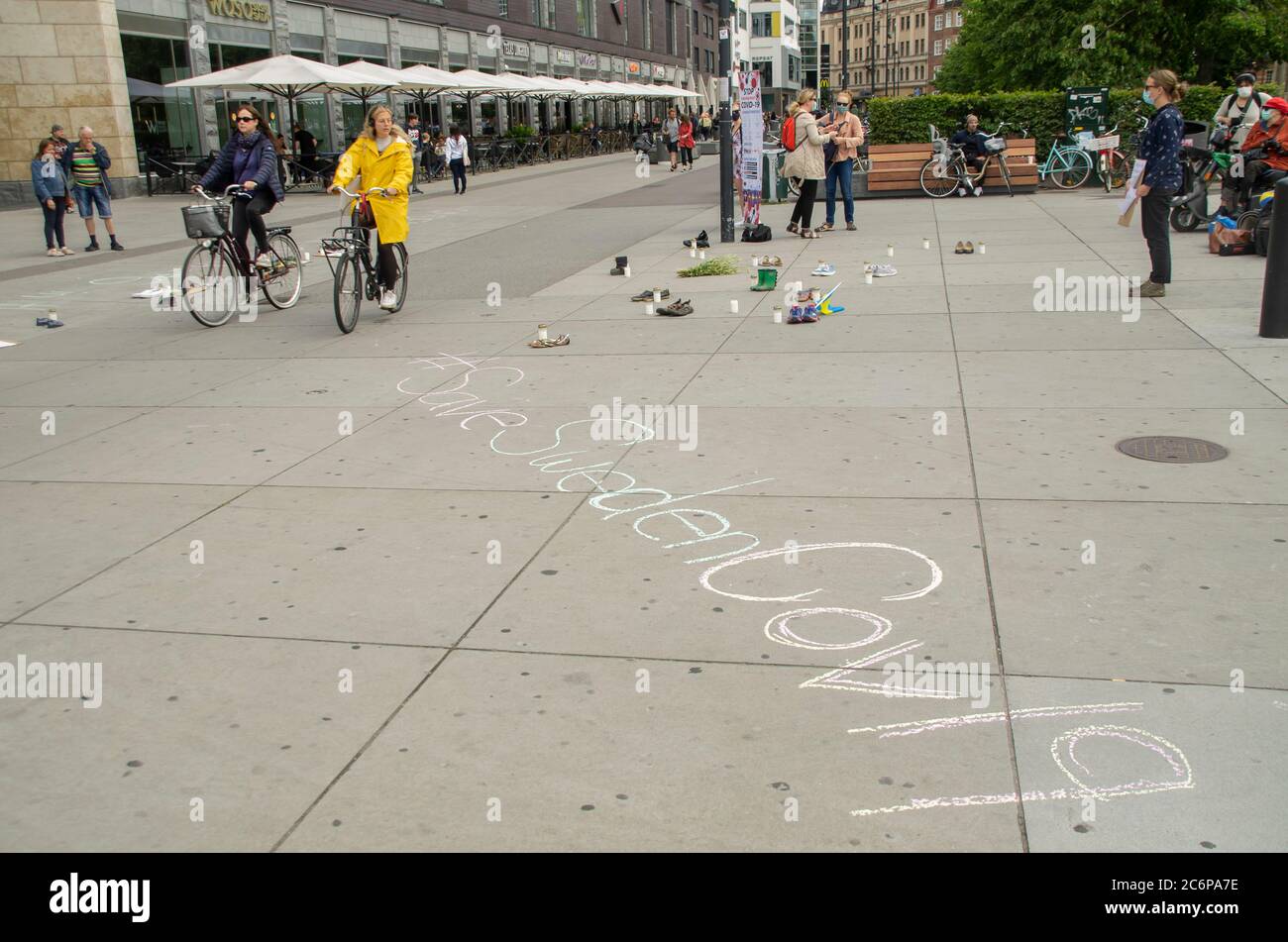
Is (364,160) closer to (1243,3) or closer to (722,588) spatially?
(722,588)

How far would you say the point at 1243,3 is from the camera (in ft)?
105

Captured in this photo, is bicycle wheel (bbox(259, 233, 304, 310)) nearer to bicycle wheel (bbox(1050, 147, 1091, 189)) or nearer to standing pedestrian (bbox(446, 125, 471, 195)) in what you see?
bicycle wheel (bbox(1050, 147, 1091, 189))

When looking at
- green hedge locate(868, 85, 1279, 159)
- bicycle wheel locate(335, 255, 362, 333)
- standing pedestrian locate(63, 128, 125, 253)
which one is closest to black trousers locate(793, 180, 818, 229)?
bicycle wheel locate(335, 255, 362, 333)

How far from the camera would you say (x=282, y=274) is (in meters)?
Answer: 12.1

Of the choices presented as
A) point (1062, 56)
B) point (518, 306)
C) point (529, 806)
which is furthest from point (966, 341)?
point (1062, 56)

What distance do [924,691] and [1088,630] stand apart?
762mm

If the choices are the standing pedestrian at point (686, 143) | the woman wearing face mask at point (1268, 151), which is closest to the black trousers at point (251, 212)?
the woman wearing face mask at point (1268, 151)

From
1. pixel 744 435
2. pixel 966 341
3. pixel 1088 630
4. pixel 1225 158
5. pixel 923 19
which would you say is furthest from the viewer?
pixel 923 19

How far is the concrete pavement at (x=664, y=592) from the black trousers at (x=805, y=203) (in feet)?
21.2

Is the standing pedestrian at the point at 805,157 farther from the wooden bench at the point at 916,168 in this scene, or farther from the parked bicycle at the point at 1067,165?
the parked bicycle at the point at 1067,165

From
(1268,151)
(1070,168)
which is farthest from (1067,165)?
(1268,151)

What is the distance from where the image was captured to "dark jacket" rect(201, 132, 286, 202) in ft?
36.4

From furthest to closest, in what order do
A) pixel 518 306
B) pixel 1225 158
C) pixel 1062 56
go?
pixel 1062 56 < pixel 1225 158 < pixel 518 306

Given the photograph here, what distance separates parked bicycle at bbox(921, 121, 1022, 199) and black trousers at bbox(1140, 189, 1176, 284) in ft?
36.6
